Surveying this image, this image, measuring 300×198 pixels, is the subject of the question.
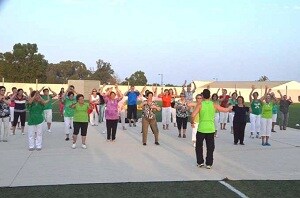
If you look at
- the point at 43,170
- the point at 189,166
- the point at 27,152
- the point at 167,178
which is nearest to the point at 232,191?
the point at 167,178

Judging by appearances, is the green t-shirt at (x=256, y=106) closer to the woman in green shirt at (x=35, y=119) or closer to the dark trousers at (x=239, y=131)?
the dark trousers at (x=239, y=131)

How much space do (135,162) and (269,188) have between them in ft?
12.0

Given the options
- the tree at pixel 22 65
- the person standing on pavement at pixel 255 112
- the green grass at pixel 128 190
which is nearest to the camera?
the green grass at pixel 128 190

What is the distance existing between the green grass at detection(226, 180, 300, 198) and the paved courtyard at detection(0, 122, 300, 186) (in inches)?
17.0

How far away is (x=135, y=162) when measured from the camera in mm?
10469

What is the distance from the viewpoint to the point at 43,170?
9.33 m

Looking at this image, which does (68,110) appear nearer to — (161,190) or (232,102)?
(232,102)

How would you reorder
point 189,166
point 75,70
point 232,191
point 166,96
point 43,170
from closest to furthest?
point 232,191, point 43,170, point 189,166, point 166,96, point 75,70

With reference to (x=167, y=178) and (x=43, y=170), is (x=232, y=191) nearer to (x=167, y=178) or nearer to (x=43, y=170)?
(x=167, y=178)

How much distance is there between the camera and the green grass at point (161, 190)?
7.23 m

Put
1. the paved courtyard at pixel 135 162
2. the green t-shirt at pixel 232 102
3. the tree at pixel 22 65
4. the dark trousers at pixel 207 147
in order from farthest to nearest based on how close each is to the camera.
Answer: the tree at pixel 22 65 < the green t-shirt at pixel 232 102 < the dark trousers at pixel 207 147 < the paved courtyard at pixel 135 162

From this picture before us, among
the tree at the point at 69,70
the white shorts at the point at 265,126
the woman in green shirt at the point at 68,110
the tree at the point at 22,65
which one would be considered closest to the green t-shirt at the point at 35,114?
the woman in green shirt at the point at 68,110

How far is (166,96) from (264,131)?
6.44 meters

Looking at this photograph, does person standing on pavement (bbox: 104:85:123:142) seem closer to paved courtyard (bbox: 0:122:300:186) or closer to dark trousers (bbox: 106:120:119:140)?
dark trousers (bbox: 106:120:119:140)
